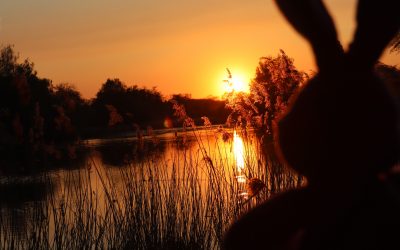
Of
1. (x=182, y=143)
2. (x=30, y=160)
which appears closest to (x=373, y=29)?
(x=30, y=160)

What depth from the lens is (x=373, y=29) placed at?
2.04 feet

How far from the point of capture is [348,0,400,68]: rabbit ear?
61cm

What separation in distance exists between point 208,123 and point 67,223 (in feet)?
5.10

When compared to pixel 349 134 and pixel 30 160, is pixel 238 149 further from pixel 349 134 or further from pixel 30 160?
pixel 349 134

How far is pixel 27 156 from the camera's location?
4.32 metres

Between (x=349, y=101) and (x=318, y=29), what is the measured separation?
0.09 m

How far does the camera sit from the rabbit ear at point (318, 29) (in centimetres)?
65

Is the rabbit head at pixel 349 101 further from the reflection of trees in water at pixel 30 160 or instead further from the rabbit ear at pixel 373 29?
the reflection of trees in water at pixel 30 160

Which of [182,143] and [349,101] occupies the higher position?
[349,101]

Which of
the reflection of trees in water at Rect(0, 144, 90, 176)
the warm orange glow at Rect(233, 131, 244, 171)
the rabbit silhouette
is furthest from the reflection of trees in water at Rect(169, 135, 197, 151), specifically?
the rabbit silhouette

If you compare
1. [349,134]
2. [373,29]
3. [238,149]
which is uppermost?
[373,29]

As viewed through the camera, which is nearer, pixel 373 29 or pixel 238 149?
pixel 373 29

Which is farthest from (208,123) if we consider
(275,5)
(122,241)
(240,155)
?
(275,5)

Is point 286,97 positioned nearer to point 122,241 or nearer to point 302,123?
point 122,241
